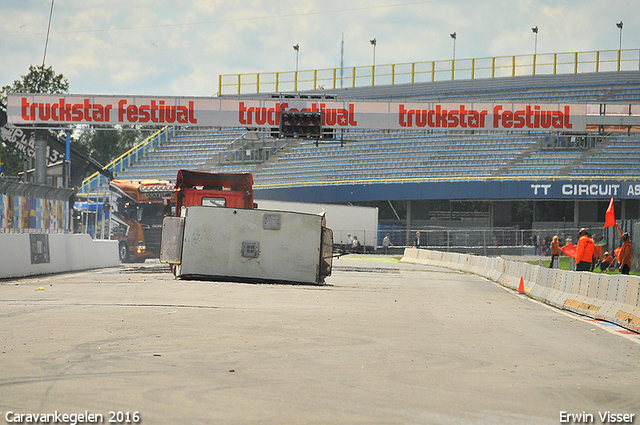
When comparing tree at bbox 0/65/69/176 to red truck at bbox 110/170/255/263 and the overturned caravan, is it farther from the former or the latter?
the overturned caravan

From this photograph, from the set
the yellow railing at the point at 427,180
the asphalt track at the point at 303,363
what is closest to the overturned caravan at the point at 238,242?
the asphalt track at the point at 303,363

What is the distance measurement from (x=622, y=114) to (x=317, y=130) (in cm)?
1276

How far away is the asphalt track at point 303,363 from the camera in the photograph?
→ 515 centimetres

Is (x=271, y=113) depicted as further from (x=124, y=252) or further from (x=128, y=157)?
(x=128, y=157)

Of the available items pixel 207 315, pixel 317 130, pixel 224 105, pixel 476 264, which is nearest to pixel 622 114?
pixel 476 264

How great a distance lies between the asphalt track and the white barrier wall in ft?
20.9

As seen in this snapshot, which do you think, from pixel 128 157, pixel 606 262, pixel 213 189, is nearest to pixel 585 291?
pixel 213 189

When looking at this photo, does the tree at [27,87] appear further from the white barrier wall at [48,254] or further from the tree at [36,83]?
the white barrier wall at [48,254]

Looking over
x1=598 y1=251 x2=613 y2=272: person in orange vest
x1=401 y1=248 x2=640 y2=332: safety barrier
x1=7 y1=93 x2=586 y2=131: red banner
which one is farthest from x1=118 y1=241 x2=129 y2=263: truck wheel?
x1=598 y1=251 x2=613 y2=272: person in orange vest

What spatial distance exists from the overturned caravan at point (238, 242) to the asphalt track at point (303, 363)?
6.11 meters

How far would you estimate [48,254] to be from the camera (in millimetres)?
21266

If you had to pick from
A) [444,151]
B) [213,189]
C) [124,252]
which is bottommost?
[124,252]

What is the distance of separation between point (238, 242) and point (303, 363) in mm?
12133

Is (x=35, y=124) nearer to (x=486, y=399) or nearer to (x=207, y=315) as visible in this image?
(x=207, y=315)
